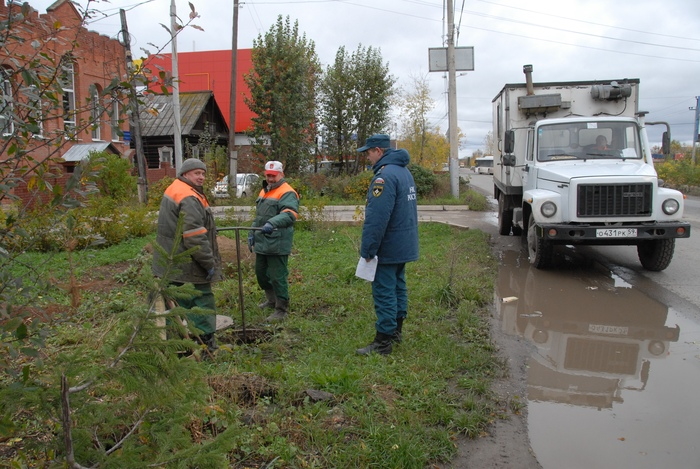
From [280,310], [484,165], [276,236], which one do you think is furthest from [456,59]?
[484,165]

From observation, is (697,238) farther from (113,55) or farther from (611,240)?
(113,55)

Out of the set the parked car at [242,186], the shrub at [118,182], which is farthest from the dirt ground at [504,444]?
the parked car at [242,186]

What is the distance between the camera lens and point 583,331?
19.0 ft

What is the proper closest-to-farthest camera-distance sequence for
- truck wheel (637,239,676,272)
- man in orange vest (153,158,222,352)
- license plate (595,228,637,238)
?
man in orange vest (153,158,222,352) → license plate (595,228,637,238) → truck wheel (637,239,676,272)

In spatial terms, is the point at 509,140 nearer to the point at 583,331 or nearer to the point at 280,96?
the point at 583,331

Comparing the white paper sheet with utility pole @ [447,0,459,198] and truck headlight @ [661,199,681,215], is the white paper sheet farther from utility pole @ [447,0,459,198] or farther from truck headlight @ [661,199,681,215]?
utility pole @ [447,0,459,198]

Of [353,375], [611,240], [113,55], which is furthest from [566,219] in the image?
[113,55]

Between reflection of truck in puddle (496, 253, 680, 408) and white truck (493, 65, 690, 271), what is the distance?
2.44ft

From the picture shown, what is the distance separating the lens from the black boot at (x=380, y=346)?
4840 mm

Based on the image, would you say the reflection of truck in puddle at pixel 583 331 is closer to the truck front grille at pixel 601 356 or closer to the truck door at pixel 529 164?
the truck front grille at pixel 601 356

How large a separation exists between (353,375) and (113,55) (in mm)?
2686

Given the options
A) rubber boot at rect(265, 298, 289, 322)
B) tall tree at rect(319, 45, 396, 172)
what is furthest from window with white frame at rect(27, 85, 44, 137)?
tall tree at rect(319, 45, 396, 172)

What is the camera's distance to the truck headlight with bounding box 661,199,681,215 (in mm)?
Result: 7828

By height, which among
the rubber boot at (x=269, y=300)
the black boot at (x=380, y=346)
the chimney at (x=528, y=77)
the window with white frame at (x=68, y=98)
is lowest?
the black boot at (x=380, y=346)
